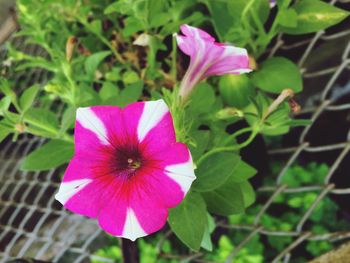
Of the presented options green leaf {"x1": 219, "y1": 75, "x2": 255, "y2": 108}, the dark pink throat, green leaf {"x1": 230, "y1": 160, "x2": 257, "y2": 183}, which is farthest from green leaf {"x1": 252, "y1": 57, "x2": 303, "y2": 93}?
the dark pink throat

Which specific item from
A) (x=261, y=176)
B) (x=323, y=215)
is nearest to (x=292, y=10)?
(x=261, y=176)

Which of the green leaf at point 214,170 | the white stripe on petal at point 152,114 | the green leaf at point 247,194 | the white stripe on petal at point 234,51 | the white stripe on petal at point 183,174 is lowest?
the green leaf at point 247,194

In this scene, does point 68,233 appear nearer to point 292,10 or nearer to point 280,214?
point 280,214

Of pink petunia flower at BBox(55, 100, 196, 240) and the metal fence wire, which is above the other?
pink petunia flower at BBox(55, 100, 196, 240)

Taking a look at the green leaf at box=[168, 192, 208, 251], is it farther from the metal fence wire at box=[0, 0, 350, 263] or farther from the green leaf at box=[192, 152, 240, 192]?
the metal fence wire at box=[0, 0, 350, 263]

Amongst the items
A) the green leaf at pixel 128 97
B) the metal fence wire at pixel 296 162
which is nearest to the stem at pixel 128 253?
the metal fence wire at pixel 296 162

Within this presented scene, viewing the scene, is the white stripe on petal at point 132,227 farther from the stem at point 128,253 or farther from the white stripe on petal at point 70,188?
the stem at point 128,253
